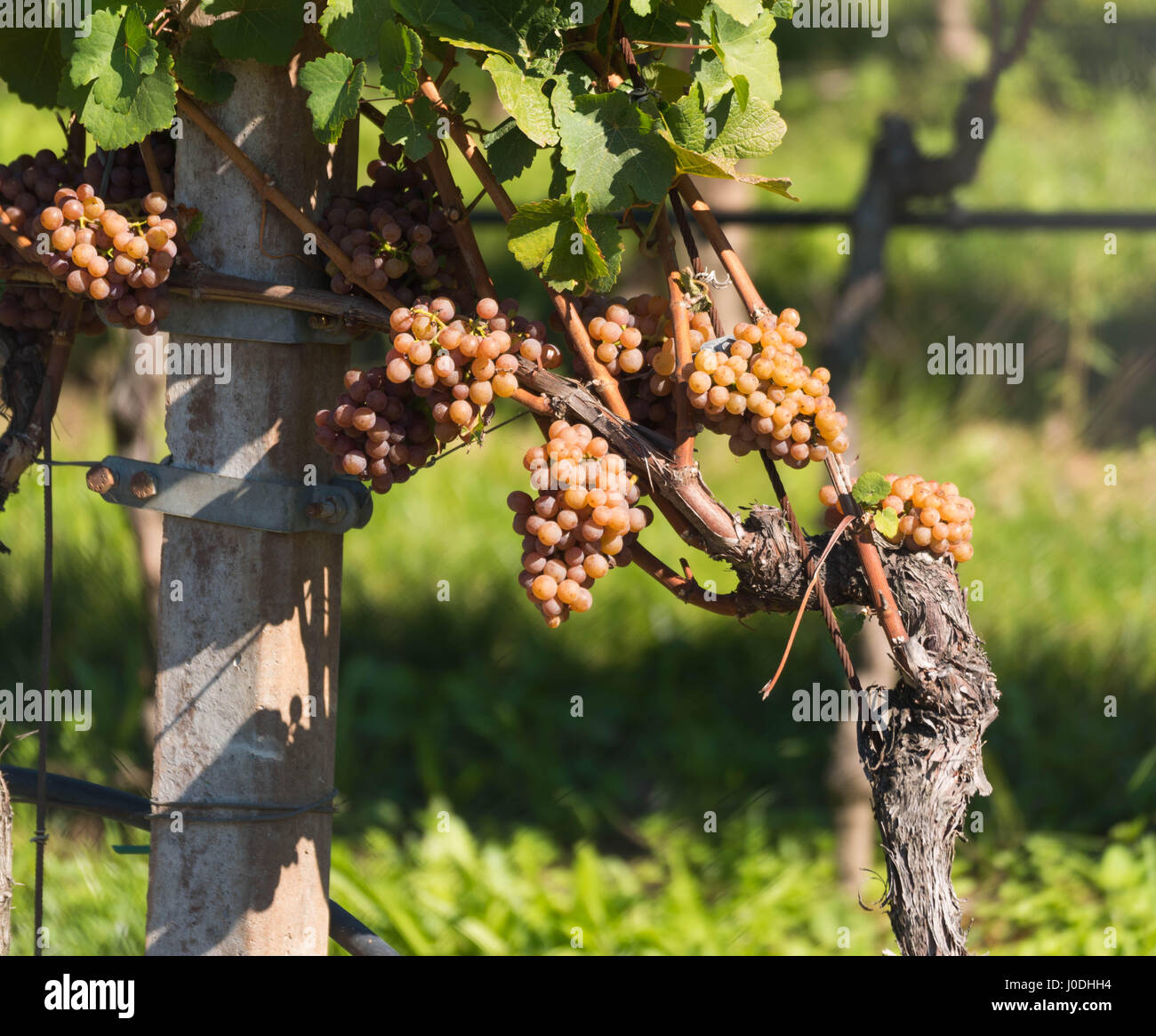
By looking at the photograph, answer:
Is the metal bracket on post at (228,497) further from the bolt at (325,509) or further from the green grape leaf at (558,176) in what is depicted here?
the green grape leaf at (558,176)

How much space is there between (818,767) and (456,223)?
103 inches

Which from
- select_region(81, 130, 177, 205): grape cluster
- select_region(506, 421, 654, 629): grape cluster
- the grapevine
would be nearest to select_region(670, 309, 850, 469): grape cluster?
the grapevine

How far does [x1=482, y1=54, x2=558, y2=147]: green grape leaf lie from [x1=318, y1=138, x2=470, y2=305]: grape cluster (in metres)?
0.16

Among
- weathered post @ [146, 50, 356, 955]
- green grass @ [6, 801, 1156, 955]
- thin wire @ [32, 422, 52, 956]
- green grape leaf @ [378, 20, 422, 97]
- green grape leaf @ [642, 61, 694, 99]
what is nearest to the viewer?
green grape leaf @ [378, 20, 422, 97]

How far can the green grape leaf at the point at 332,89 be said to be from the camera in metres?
1.02

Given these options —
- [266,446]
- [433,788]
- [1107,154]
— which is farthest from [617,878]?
→ [1107,154]

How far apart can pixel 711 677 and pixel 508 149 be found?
2805 mm

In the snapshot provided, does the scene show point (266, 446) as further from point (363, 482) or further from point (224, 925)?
point (224, 925)

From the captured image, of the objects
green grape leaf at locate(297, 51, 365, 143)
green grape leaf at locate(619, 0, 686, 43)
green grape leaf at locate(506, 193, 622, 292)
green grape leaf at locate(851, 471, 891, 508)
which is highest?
green grape leaf at locate(619, 0, 686, 43)

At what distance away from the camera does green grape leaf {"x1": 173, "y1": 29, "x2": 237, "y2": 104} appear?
1126 millimetres

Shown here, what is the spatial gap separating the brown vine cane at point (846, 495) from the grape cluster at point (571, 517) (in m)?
0.20

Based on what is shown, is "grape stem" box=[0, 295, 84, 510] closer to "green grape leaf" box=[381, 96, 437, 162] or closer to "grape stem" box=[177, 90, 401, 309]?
"grape stem" box=[177, 90, 401, 309]

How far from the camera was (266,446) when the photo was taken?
123 cm

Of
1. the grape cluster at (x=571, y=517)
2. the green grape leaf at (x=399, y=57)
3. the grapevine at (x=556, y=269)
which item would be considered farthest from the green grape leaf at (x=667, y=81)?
→ the grape cluster at (x=571, y=517)
